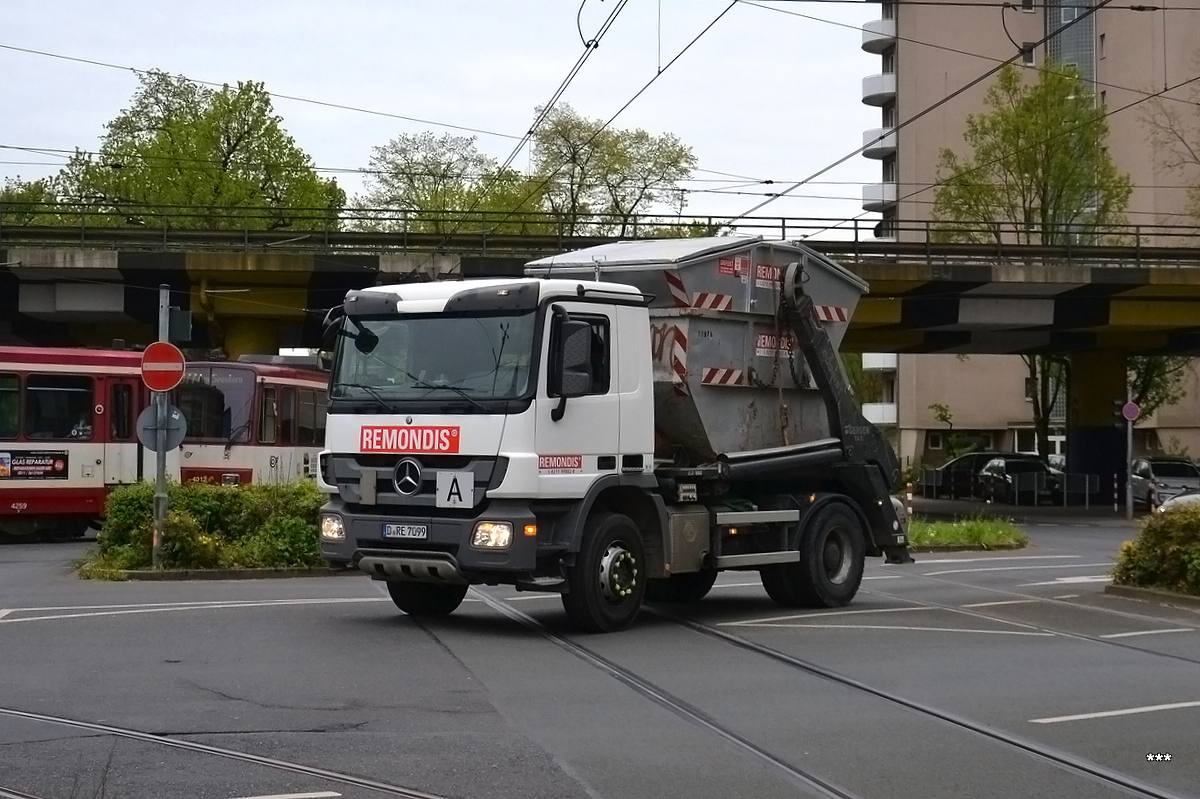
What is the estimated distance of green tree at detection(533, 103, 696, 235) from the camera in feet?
205

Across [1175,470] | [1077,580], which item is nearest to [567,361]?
[1077,580]

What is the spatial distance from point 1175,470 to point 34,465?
3255 cm

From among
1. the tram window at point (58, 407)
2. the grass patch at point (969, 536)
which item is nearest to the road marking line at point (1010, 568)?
the grass patch at point (969, 536)

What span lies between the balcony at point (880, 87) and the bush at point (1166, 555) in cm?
6603

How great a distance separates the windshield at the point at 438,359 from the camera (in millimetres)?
12328

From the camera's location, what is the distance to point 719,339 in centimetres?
1438

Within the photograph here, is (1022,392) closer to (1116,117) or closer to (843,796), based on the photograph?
(1116,117)

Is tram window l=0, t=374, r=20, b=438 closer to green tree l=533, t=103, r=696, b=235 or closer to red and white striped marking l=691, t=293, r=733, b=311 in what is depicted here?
red and white striped marking l=691, t=293, r=733, b=311

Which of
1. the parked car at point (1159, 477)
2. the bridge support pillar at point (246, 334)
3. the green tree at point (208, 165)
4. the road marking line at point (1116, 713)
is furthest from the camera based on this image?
the green tree at point (208, 165)

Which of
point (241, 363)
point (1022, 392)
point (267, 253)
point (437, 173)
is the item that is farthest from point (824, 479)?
point (1022, 392)

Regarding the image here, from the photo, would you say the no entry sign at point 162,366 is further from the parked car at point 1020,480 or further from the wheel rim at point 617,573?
the parked car at point 1020,480

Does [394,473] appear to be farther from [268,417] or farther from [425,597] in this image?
[268,417]

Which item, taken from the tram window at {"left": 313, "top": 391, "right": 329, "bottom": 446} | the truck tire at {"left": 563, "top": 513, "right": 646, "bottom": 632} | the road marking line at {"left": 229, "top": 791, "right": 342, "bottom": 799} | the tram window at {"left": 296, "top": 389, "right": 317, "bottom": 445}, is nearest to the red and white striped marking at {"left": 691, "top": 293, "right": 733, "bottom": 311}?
the truck tire at {"left": 563, "top": 513, "right": 646, "bottom": 632}

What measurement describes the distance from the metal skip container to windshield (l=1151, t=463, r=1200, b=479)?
32.9m
